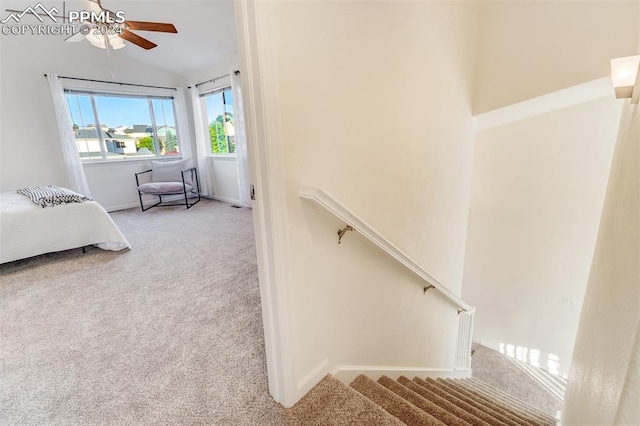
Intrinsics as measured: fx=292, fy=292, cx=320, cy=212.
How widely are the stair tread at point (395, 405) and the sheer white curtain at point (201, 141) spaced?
15.7ft

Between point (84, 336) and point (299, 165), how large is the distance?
1703 mm

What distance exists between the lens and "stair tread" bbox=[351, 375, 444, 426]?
128 cm

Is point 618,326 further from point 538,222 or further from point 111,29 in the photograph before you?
point 111,29

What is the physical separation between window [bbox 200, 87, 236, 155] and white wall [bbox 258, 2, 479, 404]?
12.1 ft

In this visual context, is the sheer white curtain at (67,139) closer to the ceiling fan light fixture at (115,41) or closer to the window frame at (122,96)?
the window frame at (122,96)

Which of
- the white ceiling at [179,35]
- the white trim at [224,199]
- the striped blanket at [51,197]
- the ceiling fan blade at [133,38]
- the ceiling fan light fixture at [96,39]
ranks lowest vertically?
the white trim at [224,199]

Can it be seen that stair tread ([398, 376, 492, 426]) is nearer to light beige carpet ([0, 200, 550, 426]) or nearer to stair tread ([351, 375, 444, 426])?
light beige carpet ([0, 200, 550, 426])

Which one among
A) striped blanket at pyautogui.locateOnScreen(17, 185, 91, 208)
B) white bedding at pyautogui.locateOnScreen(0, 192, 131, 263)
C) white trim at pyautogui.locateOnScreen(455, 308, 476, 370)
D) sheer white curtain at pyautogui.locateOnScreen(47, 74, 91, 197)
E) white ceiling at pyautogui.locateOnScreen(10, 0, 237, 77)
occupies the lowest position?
white trim at pyautogui.locateOnScreen(455, 308, 476, 370)

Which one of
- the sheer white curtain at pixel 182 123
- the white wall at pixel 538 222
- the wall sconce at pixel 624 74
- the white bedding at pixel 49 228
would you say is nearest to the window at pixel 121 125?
the sheer white curtain at pixel 182 123

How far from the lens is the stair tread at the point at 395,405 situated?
128cm

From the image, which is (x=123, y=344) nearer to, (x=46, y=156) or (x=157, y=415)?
(x=157, y=415)

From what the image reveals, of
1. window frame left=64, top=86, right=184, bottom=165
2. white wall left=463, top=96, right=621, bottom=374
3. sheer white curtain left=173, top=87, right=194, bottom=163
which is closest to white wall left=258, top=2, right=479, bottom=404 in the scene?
white wall left=463, top=96, right=621, bottom=374

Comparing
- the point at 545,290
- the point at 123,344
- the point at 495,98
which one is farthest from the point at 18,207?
the point at 545,290

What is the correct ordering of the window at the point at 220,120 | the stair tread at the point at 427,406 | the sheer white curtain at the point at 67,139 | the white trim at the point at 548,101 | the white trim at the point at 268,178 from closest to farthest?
1. the white trim at the point at 268,178
2. the stair tread at the point at 427,406
3. the white trim at the point at 548,101
4. the sheer white curtain at the point at 67,139
5. the window at the point at 220,120
